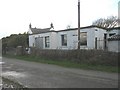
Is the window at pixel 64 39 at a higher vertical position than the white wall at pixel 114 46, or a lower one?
higher

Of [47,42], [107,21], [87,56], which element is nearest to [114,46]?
[87,56]

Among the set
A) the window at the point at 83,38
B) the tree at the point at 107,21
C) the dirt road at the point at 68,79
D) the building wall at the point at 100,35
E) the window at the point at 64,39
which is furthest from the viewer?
the tree at the point at 107,21

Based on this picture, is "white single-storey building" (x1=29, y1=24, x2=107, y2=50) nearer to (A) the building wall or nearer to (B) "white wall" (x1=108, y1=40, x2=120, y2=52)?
(A) the building wall

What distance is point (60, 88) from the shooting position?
10367mm

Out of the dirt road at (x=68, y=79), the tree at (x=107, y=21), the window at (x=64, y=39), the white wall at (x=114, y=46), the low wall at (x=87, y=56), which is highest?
the tree at (x=107, y=21)

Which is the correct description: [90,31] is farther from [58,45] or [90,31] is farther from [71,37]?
[58,45]

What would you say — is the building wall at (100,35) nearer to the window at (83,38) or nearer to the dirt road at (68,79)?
the window at (83,38)

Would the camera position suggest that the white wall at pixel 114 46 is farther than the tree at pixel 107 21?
No

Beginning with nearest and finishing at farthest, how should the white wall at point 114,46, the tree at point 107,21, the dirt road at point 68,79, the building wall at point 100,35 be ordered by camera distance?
the dirt road at point 68,79, the white wall at point 114,46, the building wall at point 100,35, the tree at point 107,21

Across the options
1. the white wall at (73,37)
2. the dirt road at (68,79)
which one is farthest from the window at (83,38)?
the dirt road at (68,79)

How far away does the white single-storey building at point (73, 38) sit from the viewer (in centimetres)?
2888

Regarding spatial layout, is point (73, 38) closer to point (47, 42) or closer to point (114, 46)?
point (47, 42)

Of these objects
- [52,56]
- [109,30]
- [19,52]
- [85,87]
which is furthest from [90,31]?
[85,87]

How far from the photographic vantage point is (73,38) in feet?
105
